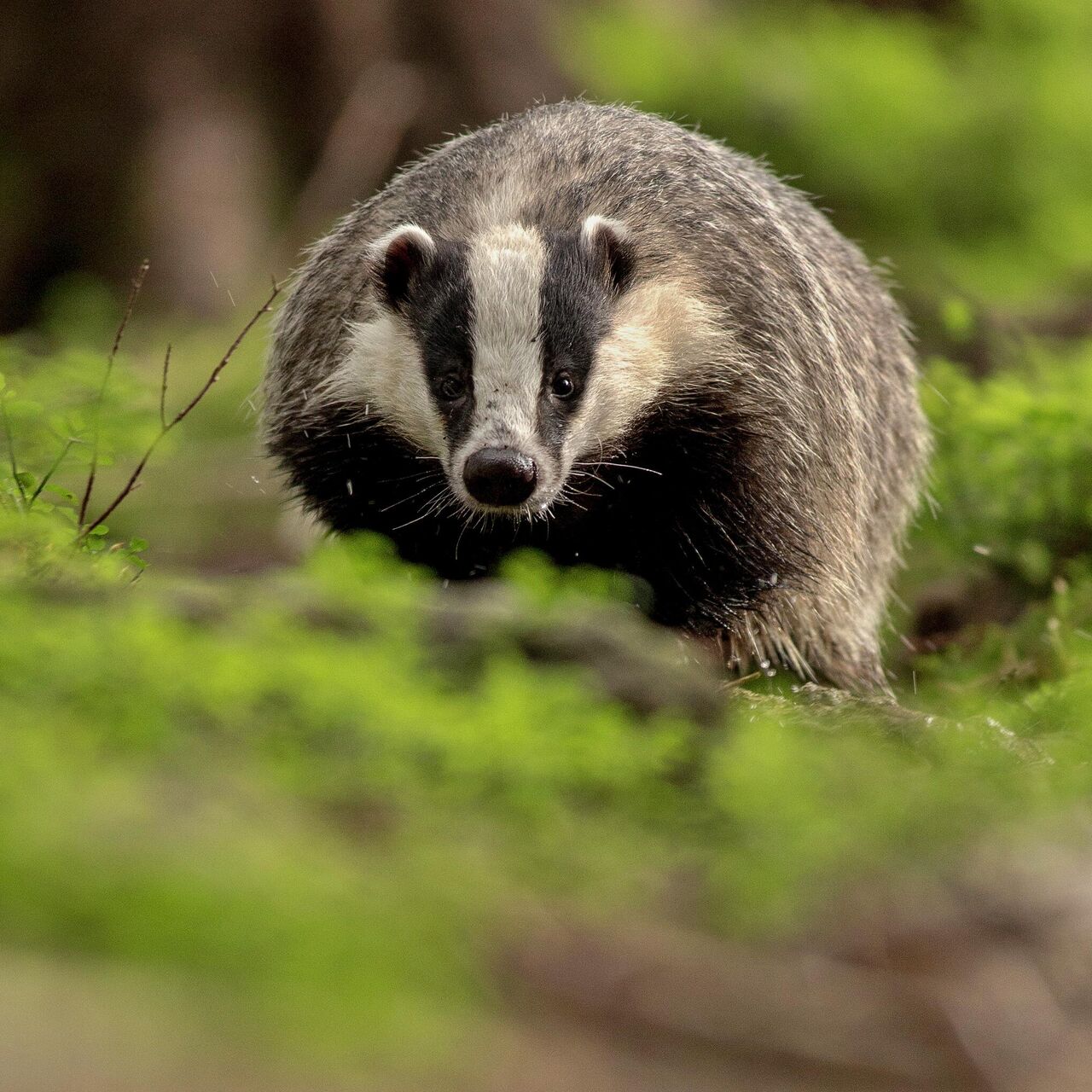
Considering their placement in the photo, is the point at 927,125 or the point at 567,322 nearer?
the point at 567,322

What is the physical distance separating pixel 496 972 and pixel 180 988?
1.63 ft

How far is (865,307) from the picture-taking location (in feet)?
18.8

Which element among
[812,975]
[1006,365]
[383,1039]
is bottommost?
[1006,365]

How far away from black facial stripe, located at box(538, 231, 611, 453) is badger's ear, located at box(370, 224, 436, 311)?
1.15ft

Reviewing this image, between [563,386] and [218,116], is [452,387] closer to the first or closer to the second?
[563,386]

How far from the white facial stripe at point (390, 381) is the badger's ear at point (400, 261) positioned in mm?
73

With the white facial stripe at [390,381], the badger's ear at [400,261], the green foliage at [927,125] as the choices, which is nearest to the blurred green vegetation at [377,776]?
the white facial stripe at [390,381]

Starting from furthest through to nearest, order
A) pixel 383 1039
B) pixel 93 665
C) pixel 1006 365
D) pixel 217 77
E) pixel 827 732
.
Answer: pixel 217 77 → pixel 1006 365 → pixel 827 732 → pixel 93 665 → pixel 383 1039

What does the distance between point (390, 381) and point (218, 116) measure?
593 centimetres

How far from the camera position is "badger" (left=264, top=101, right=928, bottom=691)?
4.41m

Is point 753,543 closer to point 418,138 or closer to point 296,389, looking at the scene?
point 296,389

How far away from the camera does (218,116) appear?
394 inches

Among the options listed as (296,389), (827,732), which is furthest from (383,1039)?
(296,389)

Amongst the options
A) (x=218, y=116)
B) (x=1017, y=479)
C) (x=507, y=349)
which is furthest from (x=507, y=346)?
(x=218, y=116)
